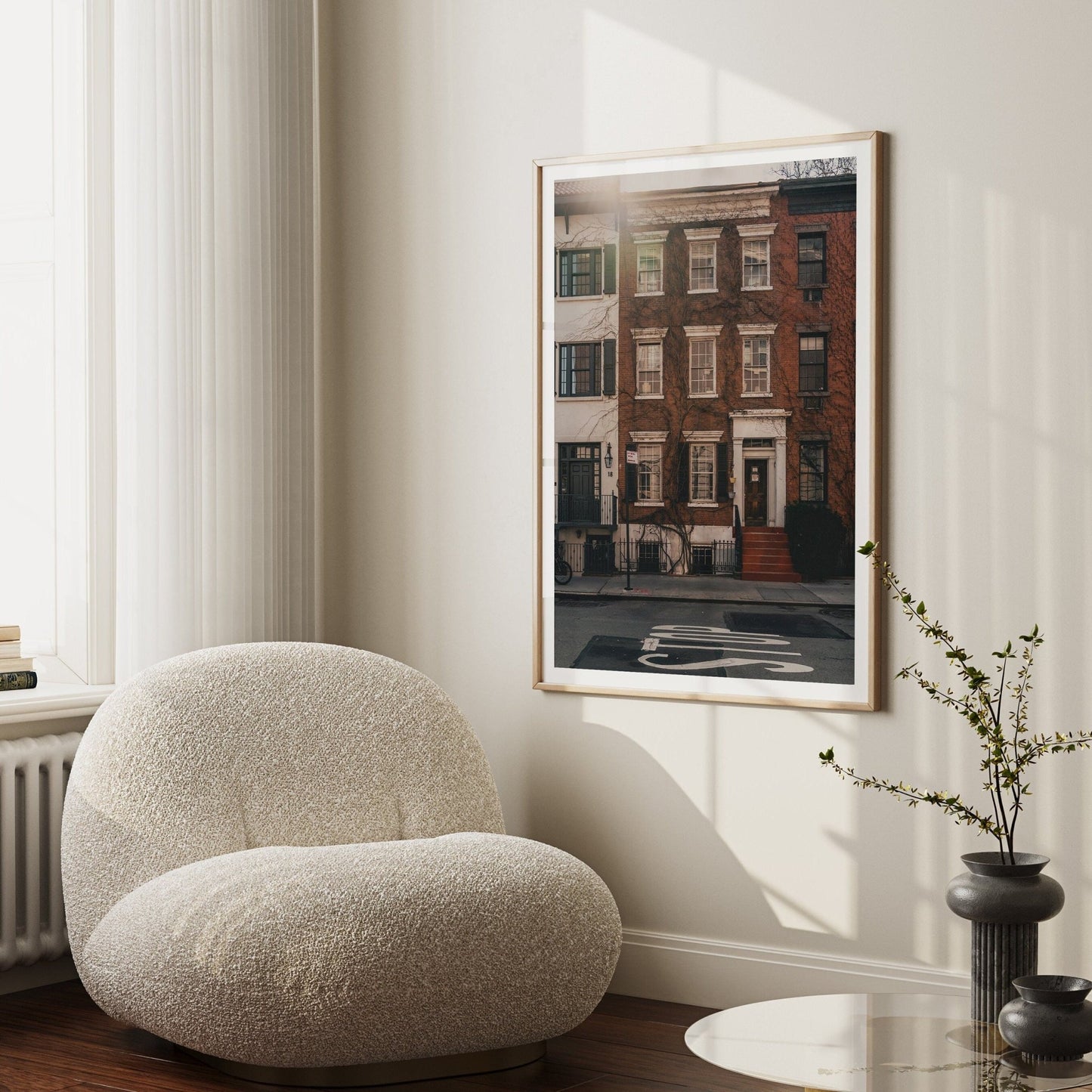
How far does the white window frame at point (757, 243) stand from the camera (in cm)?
344

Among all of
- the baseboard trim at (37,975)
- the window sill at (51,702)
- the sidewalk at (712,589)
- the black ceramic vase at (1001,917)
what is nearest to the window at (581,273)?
Result: the sidewalk at (712,589)

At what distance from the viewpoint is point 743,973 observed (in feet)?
11.3

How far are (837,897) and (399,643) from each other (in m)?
1.37

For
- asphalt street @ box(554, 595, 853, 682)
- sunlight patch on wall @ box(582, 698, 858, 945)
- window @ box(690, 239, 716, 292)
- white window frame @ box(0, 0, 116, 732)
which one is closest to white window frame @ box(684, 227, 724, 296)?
window @ box(690, 239, 716, 292)

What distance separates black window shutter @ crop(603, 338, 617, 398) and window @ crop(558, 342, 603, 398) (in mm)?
16

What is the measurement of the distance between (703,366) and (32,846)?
199 centimetres

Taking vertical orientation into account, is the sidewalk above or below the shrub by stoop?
below

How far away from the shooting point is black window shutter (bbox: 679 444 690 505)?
353 cm

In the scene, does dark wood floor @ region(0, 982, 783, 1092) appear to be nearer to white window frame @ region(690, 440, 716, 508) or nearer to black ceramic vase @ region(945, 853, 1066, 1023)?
black ceramic vase @ region(945, 853, 1066, 1023)

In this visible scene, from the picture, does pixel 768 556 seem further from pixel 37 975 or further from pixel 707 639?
pixel 37 975

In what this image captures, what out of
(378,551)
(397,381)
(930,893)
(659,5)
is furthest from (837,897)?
(659,5)

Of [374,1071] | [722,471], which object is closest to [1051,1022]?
[374,1071]

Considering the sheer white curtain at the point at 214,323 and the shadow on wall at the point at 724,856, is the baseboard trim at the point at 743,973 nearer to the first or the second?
the shadow on wall at the point at 724,856

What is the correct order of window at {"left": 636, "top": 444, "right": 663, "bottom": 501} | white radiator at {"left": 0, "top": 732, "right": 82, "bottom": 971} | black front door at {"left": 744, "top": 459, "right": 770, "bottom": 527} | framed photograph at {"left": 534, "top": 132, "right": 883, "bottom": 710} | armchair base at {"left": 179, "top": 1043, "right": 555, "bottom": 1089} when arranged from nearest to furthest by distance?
armchair base at {"left": 179, "top": 1043, "right": 555, "bottom": 1089}, white radiator at {"left": 0, "top": 732, "right": 82, "bottom": 971}, framed photograph at {"left": 534, "top": 132, "right": 883, "bottom": 710}, black front door at {"left": 744, "top": 459, "right": 770, "bottom": 527}, window at {"left": 636, "top": 444, "right": 663, "bottom": 501}
